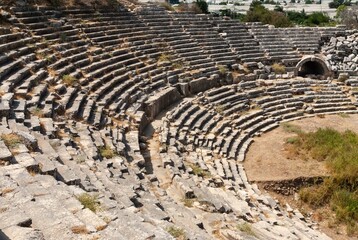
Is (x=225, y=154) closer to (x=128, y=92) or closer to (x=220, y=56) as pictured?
(x=128, y=92)

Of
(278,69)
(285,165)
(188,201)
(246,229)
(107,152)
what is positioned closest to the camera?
(246,229)

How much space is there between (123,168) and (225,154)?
18.8ft

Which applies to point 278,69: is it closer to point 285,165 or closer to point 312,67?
point 312,67

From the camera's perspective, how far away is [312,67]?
24500 millimetres

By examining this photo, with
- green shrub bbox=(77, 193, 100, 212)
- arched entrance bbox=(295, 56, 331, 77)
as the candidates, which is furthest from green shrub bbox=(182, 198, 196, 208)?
arched entrance bbox=(295, 56, 331, 77)

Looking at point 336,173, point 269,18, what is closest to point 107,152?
point 336,173

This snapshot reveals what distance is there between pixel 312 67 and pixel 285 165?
12648mm

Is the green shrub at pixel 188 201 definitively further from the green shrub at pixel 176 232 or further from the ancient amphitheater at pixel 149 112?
the green shrub at pixel 176 232

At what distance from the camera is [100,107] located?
12812 mm

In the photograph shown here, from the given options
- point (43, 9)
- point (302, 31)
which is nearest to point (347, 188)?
point (43, 9)

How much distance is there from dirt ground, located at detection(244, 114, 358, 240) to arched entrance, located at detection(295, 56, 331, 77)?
5750 millimetres

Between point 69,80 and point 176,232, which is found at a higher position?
point 69,80

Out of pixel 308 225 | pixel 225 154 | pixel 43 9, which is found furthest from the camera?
pixel 43 9

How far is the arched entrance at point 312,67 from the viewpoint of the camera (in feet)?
75.9
